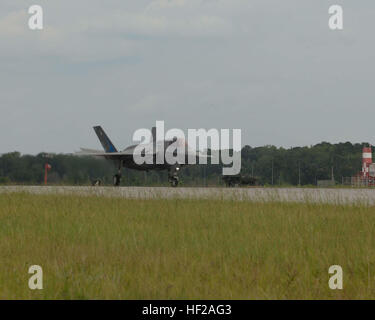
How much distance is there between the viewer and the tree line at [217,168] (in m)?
31.0

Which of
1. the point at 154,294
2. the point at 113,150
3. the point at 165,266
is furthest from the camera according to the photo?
the point at 113,150

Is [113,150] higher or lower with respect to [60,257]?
higher

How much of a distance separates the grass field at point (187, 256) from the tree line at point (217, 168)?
59.2 feet

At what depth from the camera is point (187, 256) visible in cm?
618

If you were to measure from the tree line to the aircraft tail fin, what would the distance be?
2965mm

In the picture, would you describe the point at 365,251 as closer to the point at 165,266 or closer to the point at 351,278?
the point at 351,278

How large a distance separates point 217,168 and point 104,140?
46.1 meters

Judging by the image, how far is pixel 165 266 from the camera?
5.52 m

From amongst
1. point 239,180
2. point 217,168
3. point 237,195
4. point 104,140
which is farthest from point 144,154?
point 217,168

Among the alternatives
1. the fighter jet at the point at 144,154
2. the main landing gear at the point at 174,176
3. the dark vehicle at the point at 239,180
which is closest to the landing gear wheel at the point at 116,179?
the fighter jet at the point at 144,154

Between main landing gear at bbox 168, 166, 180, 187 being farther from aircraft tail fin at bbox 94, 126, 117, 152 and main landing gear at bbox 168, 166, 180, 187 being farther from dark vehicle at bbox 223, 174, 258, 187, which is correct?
dark vehicle at bbox 223, 174, 258, 187

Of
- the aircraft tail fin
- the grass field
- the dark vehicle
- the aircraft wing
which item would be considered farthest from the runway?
the dark vehicle
